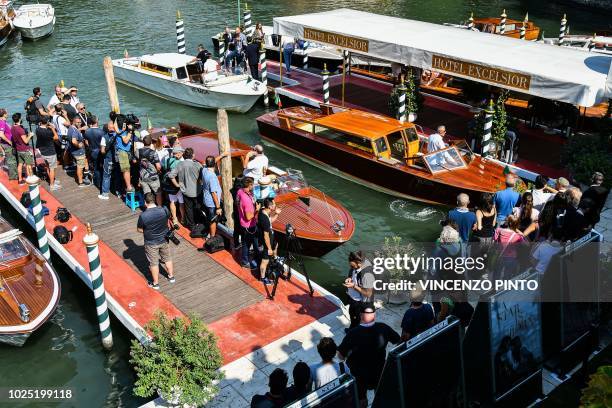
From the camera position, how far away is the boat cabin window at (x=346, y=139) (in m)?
16.4

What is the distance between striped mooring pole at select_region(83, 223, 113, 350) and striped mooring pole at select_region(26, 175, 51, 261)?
1.89m

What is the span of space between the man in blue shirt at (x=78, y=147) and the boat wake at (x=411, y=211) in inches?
296

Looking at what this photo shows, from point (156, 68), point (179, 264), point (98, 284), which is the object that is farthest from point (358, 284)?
point (156, 68)

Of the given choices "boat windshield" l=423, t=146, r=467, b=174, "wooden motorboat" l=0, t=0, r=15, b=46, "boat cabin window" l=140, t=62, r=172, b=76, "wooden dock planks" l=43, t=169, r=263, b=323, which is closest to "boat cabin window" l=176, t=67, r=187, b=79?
"boat cabin window" l=140, t=62, r=172, b=76

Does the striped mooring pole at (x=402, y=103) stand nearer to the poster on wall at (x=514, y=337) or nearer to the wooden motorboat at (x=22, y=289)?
the wooden motorboat at (x=22, y=289)

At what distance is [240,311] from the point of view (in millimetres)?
10633

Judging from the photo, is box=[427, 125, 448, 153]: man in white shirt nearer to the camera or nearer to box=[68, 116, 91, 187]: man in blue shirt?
the camera

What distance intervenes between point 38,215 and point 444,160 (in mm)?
9178

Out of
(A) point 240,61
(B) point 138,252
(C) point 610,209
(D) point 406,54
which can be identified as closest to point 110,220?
(B) point 138,252

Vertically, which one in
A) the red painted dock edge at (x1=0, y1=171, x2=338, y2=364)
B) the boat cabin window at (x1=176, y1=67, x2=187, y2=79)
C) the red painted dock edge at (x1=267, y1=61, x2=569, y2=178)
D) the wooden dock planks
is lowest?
the red painted dock edge at (x1=0, y1=171, x2=338, y2=364)

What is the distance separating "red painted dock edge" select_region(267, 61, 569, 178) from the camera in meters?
16.4

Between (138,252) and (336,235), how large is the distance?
12.7ft

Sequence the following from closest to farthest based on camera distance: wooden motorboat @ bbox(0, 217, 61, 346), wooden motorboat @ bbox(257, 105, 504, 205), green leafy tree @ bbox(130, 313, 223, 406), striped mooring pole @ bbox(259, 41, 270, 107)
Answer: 1. green leafy tree @ bbox(130, 313, 223, 406)
2. wooden motorboat @ bbox(0, 217, 61, 346)
3. wooden motorboat @ bbox(257, 105, 504, 205)
4. striped mooring pole @ bbox(259, 41, 270, 107)

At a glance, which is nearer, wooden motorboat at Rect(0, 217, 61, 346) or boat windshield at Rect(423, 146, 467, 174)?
wooden motorboat at Rect(0, 217, 61, 346)
